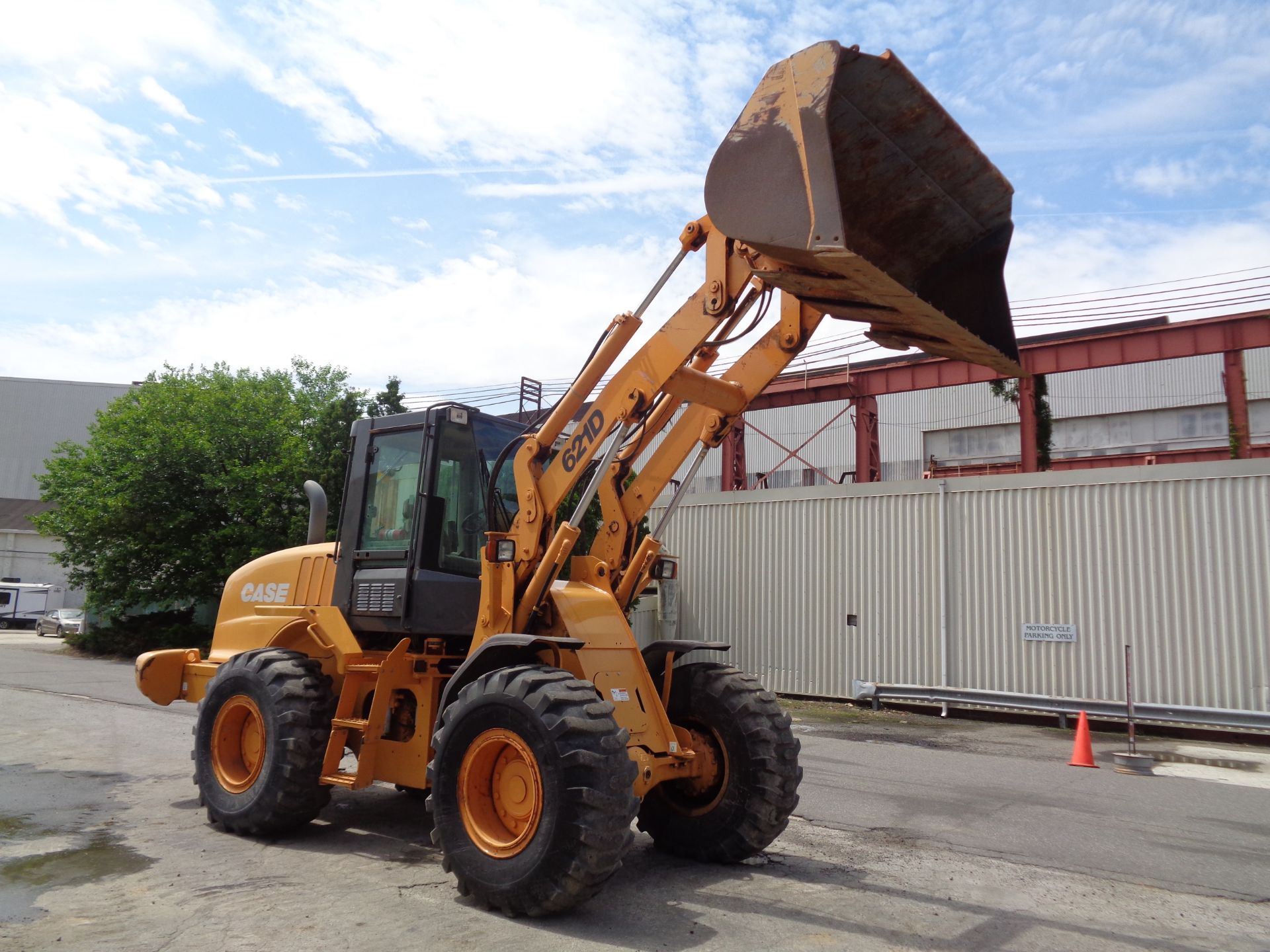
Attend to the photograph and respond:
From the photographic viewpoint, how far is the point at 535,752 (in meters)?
5.09

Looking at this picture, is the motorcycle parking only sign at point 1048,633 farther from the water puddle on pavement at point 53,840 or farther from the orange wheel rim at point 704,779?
the water puddle on pavement at point 53,840

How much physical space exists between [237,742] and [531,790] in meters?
3.19

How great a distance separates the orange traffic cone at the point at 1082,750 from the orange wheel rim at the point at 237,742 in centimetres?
937

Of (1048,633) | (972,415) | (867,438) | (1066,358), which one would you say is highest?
(972,415)

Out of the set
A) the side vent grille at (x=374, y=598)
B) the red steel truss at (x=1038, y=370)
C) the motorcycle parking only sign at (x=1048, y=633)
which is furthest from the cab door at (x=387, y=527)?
the motorcycle parking only sign at (x=1048, y=633)

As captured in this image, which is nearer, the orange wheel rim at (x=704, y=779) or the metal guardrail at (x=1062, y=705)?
the orange wheel rim at (x=704, y=779)

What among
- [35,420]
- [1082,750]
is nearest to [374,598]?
[1082,750]

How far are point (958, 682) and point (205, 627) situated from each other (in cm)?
2105

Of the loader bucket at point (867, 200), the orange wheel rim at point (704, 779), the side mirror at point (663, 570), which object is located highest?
the loader bucket at point (867, 200)

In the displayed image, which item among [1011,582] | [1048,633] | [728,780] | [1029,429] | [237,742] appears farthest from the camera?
[1029,429]

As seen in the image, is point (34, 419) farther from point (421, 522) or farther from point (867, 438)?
point (421, 522)

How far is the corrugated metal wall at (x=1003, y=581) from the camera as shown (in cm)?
1484

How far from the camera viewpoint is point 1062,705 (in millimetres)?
15461

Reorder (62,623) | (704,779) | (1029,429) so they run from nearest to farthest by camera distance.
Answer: (704,779), (1029,429), (62,623)
